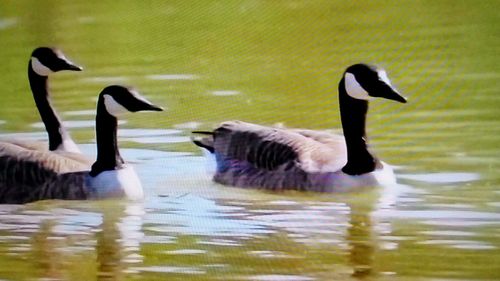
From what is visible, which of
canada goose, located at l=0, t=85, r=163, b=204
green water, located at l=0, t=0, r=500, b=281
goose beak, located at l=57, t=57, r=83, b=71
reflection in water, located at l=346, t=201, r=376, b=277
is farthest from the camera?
goose beak, located at l=57, t=57, r=83, b=71

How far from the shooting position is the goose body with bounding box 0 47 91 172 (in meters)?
3.44

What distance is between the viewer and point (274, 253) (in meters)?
2.91

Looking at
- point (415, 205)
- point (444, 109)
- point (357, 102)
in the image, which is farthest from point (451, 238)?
point (357, 102)

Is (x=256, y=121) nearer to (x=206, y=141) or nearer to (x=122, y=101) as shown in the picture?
(x=206, y=141)

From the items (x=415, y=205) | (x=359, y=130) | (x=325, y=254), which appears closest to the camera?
(x=325, y=254)

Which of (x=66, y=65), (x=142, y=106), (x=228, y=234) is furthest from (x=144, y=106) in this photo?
(x=228, y=234)

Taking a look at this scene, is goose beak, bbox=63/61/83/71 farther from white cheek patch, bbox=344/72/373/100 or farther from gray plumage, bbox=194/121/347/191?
white cheek patch, bbox=344/72/373/100

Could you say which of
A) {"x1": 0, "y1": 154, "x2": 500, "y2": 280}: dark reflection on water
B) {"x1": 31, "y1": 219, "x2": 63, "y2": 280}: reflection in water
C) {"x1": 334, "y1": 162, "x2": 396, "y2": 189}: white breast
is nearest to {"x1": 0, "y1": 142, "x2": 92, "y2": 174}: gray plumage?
{"x1": 0, "y1": 154, "x2": 500, "y2": 280}: dark reflection on water

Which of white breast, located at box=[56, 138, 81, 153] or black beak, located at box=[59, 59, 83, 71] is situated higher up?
black beak, located at box=[59, 59, 83, 71]

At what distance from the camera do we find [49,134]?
357cm

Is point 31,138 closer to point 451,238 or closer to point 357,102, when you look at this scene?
point 357,102

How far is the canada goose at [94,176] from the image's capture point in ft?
11.0

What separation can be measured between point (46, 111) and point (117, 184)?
0.36 meters

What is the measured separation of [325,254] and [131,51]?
2.48 feet
